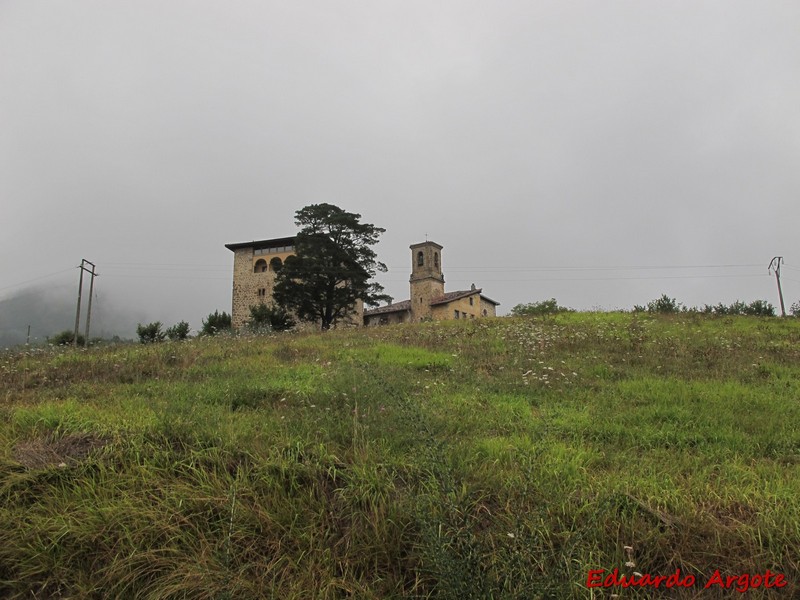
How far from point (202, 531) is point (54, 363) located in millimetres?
Answer: 7102

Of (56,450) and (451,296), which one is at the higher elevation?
(451,296)

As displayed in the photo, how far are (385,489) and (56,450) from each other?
2.70 metres

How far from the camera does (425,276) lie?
47906 millimetres

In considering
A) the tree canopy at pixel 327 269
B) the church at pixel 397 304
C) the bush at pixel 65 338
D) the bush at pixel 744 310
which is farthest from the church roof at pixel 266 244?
the bush at pixel 744 310

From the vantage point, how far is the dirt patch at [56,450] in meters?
3.93

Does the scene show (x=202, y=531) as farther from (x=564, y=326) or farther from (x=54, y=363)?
(x=564, y=326)

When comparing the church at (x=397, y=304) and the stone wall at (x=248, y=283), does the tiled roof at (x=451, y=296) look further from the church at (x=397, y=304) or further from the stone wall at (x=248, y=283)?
the stone wall at (x=248, y=283)

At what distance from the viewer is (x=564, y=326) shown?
13641mm

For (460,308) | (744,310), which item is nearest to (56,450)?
(744,310)

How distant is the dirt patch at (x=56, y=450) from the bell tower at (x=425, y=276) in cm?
4280

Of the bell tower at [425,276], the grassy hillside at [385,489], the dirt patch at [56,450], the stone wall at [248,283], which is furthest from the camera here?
the bell tower at [425,276]

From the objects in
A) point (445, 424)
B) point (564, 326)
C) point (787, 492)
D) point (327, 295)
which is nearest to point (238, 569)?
point (445, 424)

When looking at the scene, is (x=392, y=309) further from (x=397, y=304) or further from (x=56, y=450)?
(x=56, y=450)

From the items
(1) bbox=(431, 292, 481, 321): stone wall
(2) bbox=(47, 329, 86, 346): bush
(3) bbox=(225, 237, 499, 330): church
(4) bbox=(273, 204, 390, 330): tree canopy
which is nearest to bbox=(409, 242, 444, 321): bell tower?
(3) bbox=(225, 237, 499, 330): church
